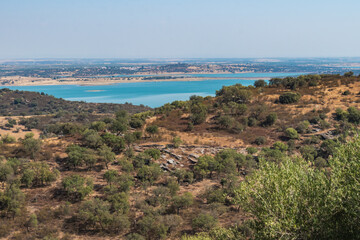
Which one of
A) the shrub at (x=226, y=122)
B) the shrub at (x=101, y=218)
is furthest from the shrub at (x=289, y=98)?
the shrub at (x=101, y=218)

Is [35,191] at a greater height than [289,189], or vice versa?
[289,189]

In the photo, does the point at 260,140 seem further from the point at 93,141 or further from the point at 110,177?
the point at 93,141

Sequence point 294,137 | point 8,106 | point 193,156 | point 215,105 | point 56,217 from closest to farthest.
A: point 56,217 → point 193,156 → point 294,137 → point 215,105 → point 8,106

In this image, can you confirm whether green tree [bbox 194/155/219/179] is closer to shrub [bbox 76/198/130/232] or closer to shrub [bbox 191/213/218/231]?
shrub [bbox 191/213/218/231]

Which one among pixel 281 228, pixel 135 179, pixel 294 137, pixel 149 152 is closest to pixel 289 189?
pixel 281 228

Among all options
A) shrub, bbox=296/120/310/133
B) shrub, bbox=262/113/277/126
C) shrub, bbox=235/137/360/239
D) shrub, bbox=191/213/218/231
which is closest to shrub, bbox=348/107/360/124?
shrub, bbox=296/120/310/133

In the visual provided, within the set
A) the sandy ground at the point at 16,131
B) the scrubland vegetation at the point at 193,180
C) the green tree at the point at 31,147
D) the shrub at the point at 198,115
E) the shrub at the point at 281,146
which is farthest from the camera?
the sandy ground at the point at 16,131

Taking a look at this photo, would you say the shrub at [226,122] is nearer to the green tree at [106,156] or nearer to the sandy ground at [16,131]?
the green tree at [106,156]

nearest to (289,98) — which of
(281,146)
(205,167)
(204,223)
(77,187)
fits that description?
(281,146)

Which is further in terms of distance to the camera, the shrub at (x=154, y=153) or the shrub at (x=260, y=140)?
the shrub at (x=260, y=140)

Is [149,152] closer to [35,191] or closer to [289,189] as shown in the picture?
[35,191]
